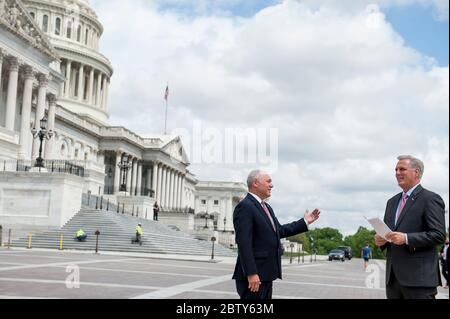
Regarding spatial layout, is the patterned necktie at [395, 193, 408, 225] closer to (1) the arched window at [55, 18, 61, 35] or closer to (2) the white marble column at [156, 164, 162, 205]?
(2) the white marble column at [156, 164, 162, 205]

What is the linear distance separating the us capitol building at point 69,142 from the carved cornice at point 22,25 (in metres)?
0.08

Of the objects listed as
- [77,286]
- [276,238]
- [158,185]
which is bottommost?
[77,286]

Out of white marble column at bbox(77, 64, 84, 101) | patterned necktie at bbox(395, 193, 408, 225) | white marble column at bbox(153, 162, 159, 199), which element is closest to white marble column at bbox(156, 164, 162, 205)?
white marble column at bbox(153, 162, 159, 199)

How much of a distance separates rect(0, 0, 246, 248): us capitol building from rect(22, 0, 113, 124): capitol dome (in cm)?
17

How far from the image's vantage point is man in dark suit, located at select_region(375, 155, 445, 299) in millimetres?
6832

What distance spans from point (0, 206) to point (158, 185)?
63128 mm

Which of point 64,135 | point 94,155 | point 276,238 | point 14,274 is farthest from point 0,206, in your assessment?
point 94,155

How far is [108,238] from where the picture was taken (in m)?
39.7

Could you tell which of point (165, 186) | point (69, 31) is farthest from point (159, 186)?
point (69, 31)

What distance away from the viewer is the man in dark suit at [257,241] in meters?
7.27

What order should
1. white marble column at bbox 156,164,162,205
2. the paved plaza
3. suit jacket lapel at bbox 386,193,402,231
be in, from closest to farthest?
1. suit jacket lapel at bbox 386,193,402,231
2. the paved plaza
3. white marble column at bbox 156,164,162,205
